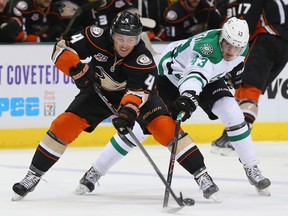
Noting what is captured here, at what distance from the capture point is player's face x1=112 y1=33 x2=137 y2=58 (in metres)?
4.66

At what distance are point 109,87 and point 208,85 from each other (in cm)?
58

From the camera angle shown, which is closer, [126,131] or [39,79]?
[126,131]

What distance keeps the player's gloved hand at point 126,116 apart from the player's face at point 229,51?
61cm

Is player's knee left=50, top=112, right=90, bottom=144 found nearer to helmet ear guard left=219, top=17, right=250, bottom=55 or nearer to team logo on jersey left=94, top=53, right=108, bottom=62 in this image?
team logo on jersey left=94, top=53, right=108, bottom=62

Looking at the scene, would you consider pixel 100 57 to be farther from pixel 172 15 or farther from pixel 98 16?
pixel 172 15

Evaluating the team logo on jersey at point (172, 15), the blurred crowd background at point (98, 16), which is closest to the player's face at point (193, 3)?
the blurred crowd background at point (98, 16)

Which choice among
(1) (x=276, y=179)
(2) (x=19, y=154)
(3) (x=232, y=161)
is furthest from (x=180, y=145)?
(2) (x=19, y=154)

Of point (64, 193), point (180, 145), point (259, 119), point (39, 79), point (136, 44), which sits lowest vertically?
point (259, 119)

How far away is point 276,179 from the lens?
225 inches

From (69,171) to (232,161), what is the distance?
48.9 inches

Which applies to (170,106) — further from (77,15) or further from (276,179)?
(77,15)

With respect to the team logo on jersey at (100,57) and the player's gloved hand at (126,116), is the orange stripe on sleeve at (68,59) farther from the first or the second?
the player's gloved hand at (126,116)

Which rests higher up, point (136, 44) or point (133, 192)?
point (136, 44)

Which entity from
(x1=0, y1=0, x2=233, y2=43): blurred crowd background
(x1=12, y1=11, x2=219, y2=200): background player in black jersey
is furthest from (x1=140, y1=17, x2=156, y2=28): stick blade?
(x1=12, y1=11, x2=219, y2=200): background player in black jersey
